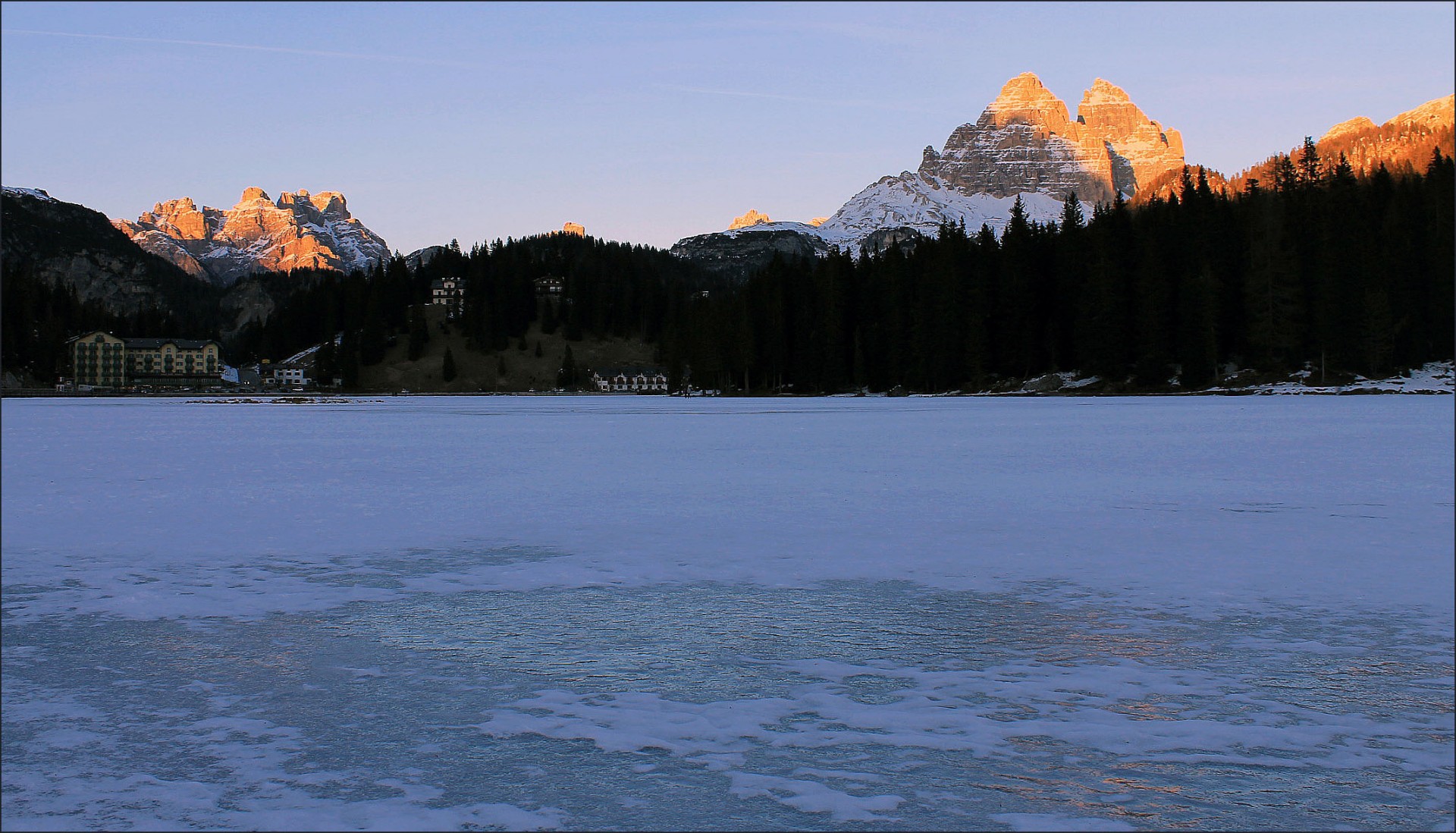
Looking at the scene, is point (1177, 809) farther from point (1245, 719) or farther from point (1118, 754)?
point (1245, 719)

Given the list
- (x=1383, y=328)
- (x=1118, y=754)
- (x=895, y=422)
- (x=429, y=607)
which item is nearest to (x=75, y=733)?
(x=429, y=607)

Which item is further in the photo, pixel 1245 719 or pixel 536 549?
pixel 536 549

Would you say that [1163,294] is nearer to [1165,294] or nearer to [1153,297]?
[1165,294]

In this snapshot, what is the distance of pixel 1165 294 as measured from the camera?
98.1 meters

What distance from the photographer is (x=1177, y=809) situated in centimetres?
562

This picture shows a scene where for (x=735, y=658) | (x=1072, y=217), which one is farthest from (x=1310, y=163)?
(x=735, y=658)

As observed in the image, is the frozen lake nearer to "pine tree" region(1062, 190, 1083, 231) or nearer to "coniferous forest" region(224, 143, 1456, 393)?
"coniferous forest" region(224, 143, 1456, 393)

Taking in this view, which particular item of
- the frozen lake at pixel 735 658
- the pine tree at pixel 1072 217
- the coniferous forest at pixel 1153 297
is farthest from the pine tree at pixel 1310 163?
the frozen lake at pixel 735 658

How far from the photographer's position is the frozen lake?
585cm

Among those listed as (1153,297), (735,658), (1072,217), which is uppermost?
(1072,217)

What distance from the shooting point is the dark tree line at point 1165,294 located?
306 ft

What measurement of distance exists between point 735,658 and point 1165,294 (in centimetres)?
9888

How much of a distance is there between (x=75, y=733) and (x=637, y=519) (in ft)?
35.4

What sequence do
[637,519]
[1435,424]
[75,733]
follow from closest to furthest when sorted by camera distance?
[75,733] → [637,519] → [1435,424]
